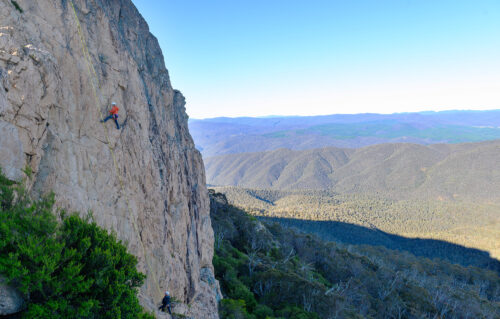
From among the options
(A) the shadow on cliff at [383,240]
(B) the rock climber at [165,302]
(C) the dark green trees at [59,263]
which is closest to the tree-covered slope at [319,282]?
(B) the rock climber at [165,302]

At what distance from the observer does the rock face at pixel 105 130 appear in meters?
10.4

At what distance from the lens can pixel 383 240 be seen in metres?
126

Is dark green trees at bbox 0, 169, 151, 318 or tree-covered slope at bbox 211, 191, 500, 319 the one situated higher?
dark green trees at bbox 0, 169, 151, 318

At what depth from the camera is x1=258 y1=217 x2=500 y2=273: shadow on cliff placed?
105 metres

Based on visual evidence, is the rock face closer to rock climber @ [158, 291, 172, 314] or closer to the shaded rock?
the shaded rock

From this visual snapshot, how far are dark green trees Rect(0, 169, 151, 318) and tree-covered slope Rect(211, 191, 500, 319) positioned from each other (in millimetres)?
18739

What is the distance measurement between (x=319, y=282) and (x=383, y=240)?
96045 millimetres

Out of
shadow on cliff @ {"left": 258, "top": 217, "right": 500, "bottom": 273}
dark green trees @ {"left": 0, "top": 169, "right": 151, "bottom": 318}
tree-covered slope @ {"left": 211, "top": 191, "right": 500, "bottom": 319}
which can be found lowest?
shadow on cliff @ {"left": 258, "top": 217, "right": 500, "bottom": 273}

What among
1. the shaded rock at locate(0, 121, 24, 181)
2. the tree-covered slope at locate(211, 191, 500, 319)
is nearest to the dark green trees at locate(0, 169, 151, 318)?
the shaded rock at locate(0, 121, 24, 181)

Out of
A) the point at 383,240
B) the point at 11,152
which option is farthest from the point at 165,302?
the point at 383,240

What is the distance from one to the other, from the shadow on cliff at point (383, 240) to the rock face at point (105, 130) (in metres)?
87.5

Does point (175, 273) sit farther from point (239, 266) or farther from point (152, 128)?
point (239, 266)

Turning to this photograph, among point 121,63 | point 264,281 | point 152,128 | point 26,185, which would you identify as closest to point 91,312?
point 26,185

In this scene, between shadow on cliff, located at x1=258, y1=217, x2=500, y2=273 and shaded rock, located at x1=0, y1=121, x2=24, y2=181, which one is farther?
shadow on cliff, located at x1=258, y1=217, x2=500, y2=273
